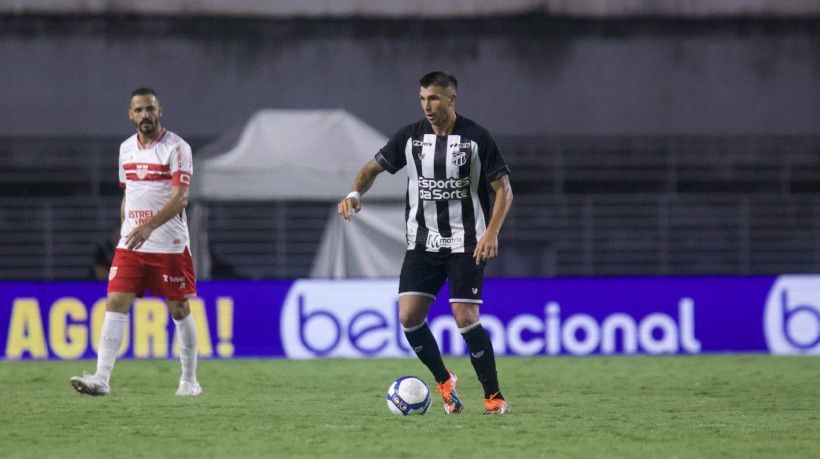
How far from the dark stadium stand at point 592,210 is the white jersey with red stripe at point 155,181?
25.6ft

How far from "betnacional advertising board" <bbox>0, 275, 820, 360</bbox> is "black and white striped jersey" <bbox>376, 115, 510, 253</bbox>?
14.8 ft

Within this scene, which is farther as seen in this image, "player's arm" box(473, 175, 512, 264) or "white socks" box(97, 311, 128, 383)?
"white socks" box(97, 311, 128, 383)

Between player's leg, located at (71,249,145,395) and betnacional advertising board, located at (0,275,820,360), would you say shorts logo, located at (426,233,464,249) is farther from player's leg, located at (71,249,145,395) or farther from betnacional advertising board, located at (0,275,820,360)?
betnacional advertising board, located at (0,275,820,360)

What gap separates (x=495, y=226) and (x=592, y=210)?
33.1 ft

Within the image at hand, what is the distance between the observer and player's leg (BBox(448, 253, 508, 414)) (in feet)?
20.2

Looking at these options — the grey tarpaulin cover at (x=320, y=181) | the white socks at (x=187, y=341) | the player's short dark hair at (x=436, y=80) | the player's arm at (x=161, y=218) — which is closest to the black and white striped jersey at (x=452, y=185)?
the player's short dark hair at (x=436, y=80)

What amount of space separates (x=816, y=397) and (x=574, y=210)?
8744 mm

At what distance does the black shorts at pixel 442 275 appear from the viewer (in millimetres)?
6176

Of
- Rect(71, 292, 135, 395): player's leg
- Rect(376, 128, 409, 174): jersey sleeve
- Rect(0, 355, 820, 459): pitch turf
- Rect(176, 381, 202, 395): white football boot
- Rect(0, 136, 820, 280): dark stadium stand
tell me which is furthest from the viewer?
Rect(0, 136, 820, 280): dark stadium stand

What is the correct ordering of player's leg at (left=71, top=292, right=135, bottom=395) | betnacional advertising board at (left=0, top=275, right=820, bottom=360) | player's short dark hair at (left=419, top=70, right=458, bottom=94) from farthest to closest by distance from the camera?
betnacional advertising board at (left=0, top=275, right=820, bottom=360), player's leg at (left=71, top=292, right=135, bottom=395), player's short dark hair at (left=419, top=70, right=458, bottom=94)

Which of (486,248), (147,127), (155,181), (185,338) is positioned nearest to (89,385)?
(185,338)

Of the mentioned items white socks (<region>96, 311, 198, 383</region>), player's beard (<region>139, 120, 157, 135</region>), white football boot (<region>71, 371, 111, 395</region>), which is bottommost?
white football boot (<region>71, 371, 111, 395</region>)

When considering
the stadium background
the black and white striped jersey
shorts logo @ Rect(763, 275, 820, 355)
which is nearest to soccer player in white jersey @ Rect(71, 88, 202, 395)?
the black and white striped jersey

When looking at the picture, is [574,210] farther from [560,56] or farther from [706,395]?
[706,395]
